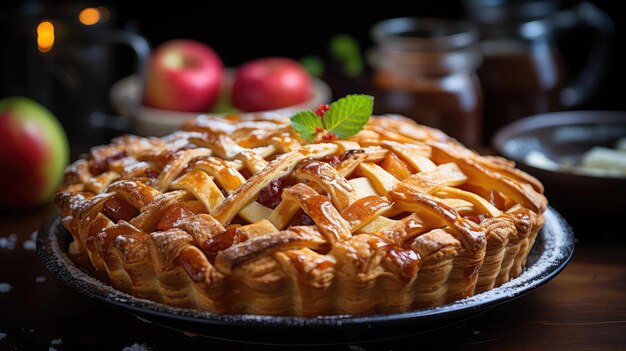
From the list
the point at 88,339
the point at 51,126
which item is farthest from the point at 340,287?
the point at 51,126

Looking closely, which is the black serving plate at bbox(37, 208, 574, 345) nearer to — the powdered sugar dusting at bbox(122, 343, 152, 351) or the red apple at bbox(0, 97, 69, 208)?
the powdered sugar dusting at bbox(122, 343, 152, 351)

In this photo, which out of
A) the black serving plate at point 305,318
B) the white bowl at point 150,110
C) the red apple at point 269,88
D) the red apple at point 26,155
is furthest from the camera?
the red apple at point 269,88

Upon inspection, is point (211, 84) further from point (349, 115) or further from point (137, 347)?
point (137, 347)

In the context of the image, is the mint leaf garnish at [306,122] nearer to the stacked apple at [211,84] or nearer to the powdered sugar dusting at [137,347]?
the powdered sugar dusting at [137,347]

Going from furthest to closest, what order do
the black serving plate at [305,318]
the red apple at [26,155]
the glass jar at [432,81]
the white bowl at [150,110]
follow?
the white bowl at [150,110] < the glass jar at [432,81] < the red apple at [26,155] < the black serving plate at [305,318]

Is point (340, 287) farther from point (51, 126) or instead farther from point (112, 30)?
point (112, 30)

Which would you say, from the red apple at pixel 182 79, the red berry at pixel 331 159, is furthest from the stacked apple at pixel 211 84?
the red berry at pixel 331 159
